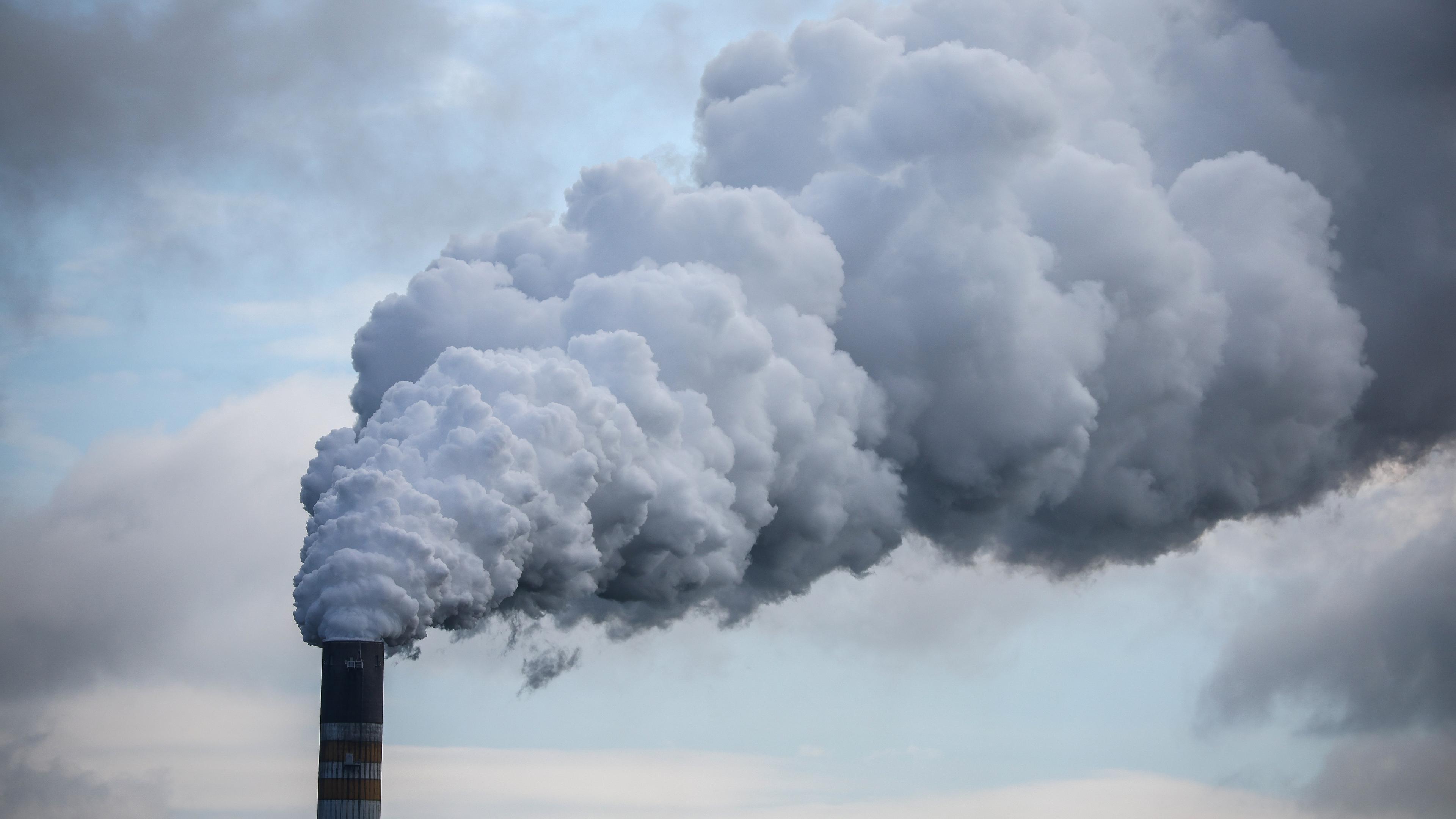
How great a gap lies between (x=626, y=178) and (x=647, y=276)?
7.37 m

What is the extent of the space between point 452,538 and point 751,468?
2033 centimetres

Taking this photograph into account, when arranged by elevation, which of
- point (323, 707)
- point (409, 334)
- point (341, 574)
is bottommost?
point (323, 707)

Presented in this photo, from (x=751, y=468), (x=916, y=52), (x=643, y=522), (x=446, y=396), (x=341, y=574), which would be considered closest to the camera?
(x=341, y=574)

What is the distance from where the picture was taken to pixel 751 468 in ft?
310

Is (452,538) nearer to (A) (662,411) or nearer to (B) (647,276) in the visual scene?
(A) (662,411)

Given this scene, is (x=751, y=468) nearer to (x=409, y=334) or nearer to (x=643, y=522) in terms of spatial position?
(x=643, y=522)

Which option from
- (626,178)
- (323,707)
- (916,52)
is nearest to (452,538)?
(323,707)

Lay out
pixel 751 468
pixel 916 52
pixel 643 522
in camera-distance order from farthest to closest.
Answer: pixel 916 52 → pixel 751 468 → pixel 643 522

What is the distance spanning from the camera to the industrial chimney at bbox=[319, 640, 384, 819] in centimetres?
7612

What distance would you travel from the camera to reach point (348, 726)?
76438mm

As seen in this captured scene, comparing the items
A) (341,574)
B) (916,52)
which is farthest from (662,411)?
(916,52)

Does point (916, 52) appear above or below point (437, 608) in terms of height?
above

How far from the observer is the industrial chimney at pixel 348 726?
250ft

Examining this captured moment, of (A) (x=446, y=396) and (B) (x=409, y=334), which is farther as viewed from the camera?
(B) (x=409, y=334)
